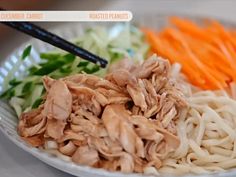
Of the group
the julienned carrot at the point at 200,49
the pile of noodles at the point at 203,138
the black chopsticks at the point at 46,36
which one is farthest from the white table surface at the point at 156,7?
the pile of noodles at the point at 203,138

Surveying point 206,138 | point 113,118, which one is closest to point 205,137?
point 206,138

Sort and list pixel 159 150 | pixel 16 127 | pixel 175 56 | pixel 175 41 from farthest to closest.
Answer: pixel 175 41 → pixel 175 56 → pixel 16 127 → pixel 159 150

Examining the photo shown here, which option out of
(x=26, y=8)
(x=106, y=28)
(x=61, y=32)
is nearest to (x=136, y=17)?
(x=106, y=28)

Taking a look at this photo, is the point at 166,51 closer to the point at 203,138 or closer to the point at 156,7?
the point at 203,138

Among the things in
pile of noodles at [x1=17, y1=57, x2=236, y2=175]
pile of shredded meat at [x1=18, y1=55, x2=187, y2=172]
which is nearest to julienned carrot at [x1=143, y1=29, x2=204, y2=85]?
pile of noodles at [x1=17, y1=57, x2=236, y2=175]

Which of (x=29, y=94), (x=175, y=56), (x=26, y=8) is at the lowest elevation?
(x=29, y=94)

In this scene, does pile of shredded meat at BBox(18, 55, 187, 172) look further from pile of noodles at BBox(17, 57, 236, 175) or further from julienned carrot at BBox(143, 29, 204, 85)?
julienned carrot at BBox(143, 29, 204, 85)

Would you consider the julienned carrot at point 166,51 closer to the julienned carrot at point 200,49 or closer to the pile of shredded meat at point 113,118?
the julienned carrot at point 200,49

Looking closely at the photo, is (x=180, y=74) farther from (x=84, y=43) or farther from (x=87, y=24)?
(x=87, y=24)
